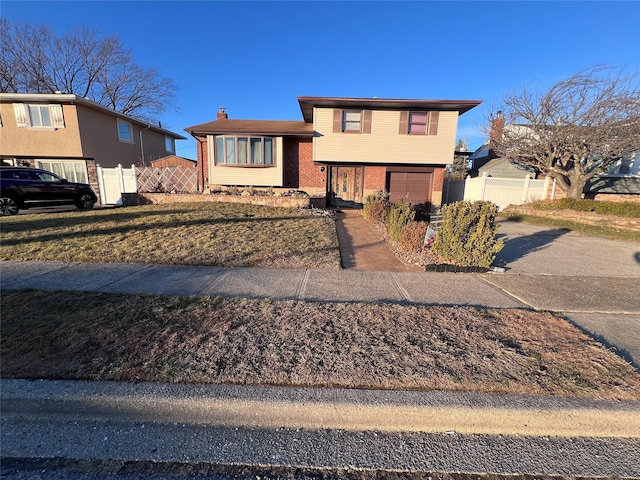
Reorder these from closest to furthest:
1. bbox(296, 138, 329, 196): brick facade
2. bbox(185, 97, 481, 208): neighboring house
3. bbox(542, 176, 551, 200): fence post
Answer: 1. bbox(185, 97, 481, 208): neighboring house
2. bbox(296, 138, 329, 196): brick facade
3. bbox(542, 176, 551, 200): fence post

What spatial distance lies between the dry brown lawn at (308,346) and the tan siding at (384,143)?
42.4 ft

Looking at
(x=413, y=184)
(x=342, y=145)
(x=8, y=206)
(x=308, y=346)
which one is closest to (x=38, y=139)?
(x=8, y=206)

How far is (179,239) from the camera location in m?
7.16

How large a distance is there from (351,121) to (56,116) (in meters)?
16.3

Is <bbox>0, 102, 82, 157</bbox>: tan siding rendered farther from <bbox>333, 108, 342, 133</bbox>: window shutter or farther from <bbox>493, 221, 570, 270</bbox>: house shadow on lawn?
<bbox>493, 221, 570, 270</bbox>: house shadow on lawn

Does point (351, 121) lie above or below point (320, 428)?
above

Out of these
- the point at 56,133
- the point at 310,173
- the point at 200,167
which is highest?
the point at 56,133

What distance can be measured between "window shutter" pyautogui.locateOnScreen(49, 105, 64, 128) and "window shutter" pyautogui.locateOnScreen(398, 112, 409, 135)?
→ 18.5 m

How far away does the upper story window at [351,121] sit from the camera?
1518 centimetres

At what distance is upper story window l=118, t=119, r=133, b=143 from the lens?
1956cm

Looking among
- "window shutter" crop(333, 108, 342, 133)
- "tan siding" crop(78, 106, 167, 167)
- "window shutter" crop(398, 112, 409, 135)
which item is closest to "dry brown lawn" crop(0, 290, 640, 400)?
"window shutter" crop(333, 108, 342, 133)

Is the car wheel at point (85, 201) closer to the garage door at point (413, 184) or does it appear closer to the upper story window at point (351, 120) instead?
the upper story window at point (351, 120)

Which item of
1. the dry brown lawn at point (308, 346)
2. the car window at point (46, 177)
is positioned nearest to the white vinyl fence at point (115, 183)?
the car window at point (46, 177)

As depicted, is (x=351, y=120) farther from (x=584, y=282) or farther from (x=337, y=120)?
(x=584, y=282)
